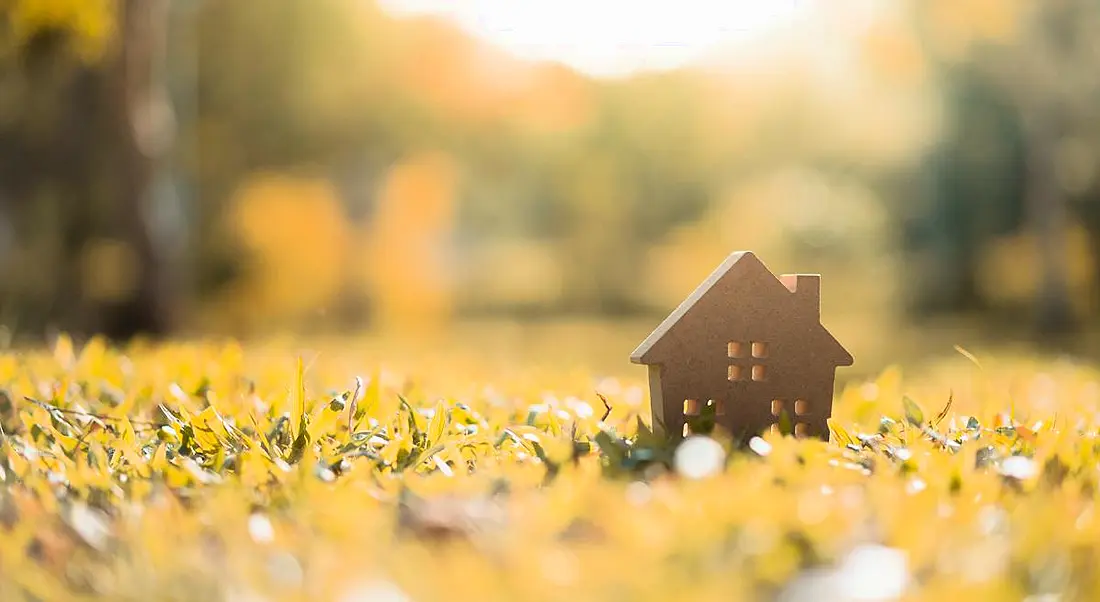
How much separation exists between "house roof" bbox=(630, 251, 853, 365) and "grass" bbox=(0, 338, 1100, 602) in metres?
0.27

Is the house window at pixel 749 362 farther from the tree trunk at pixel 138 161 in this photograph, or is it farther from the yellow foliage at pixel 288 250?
the yellow foliage at pixel 288 250

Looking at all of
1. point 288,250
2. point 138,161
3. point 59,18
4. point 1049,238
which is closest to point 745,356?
point 59,18

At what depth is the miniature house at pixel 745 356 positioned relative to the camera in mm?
3895

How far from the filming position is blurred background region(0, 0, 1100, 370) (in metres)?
21.6

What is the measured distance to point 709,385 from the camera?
3939mm

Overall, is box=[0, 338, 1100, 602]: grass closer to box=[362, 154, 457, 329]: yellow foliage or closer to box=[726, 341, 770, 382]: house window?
box=[726, 341, 770, 382]: house window

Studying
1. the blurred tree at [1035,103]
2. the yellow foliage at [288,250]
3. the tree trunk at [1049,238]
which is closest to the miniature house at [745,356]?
the blurred tree at [1035,103]

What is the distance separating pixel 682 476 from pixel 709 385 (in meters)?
0.76

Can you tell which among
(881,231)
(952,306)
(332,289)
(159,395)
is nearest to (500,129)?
(332,289)

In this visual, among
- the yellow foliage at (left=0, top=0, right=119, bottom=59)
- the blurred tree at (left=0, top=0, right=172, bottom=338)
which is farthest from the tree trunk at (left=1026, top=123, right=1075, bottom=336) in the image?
the yellow foliage at (left=0, top=0, right=119, bottom=59)

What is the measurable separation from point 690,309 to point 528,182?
92.1 ft

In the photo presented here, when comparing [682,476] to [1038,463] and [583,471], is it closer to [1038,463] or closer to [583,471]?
[583,471]

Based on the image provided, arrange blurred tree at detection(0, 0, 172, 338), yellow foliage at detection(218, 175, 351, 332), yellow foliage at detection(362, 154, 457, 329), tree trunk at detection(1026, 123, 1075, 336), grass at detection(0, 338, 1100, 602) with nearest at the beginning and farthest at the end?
grass at detection(0, 338, 1100, 602) → blurred tree at detection(0, 0, 172, 338) → tree trunk at detection(1026, 123, 1075, 336) → yellow foliage at detection(218, 175, 351, 332) → yellow foliage at detection(362, 154, 457, 329)

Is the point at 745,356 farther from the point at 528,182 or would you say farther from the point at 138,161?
the point at 528,182
